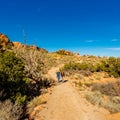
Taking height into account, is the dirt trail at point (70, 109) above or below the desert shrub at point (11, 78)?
below

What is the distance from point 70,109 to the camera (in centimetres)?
1429

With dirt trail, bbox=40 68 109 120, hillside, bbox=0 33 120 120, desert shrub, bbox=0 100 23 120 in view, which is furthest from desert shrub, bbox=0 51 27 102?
dirt trail, bbox=40 68 109 120

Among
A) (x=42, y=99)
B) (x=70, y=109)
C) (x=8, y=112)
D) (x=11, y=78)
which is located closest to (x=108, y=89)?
(x=42, y=99)

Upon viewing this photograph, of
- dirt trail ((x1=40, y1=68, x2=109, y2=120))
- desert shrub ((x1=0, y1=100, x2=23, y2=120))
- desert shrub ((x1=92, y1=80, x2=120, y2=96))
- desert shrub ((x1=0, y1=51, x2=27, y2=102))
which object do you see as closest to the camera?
desert shrub ((x1=0, y1=100, x2=23, y2=120))

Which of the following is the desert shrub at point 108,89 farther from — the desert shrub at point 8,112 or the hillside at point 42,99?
the desert shrub at point 8,112

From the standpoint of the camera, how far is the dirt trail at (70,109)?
12995 millimetres

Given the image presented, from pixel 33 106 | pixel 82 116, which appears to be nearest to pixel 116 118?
pixel 82 116

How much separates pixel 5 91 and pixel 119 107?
8.08 m

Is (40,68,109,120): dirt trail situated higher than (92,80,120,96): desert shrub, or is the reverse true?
(92,80,120,96): desert shrub

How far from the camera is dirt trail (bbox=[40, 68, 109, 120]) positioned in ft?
42.6

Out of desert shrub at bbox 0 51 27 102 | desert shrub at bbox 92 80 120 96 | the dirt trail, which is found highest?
desert shrub at bbox 0 51 27 102

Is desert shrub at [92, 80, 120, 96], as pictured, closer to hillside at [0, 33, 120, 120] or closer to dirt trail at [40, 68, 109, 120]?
hillside at [0, 33, 120, 120]

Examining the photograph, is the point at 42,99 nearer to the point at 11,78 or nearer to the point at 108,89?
the point at 11,78

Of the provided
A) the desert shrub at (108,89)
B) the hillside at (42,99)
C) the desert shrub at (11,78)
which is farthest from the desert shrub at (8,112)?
the desert shrub at (108,89)
